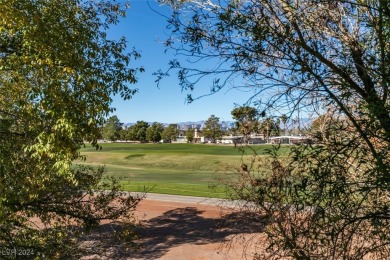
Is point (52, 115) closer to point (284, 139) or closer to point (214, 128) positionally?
point (284, 139)

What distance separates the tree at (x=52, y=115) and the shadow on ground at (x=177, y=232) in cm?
492

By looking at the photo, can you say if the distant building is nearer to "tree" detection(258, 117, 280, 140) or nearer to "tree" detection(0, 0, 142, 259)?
"tree" detection(258, 117, 280, 140)

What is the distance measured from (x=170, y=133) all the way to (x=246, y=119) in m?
95.3

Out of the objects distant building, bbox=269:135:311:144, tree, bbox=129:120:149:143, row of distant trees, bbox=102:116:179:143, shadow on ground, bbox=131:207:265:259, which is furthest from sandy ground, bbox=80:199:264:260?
tree, bbox=129:120:149:143

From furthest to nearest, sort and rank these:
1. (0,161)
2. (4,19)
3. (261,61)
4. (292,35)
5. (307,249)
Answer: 1. (0,161)
2. (4,19)
3. (261,61)
4. (292,35)
5. (307,249)

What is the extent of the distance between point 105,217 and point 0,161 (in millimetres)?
2347

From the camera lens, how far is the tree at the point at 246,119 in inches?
116

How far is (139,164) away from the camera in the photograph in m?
40.2

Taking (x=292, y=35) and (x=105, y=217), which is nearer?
(x=292, y=35)

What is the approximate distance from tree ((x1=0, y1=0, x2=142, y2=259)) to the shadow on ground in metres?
4.92

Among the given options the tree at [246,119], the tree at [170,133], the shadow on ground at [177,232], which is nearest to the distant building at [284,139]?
the tree at [246,119]

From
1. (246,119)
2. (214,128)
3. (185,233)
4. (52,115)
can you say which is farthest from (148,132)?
(246,119)

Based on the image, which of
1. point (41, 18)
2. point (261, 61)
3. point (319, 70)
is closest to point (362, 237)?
point (319, 70)

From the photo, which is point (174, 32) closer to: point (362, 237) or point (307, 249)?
point (307, 249)
